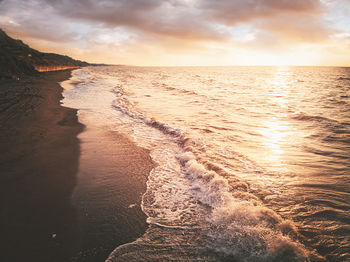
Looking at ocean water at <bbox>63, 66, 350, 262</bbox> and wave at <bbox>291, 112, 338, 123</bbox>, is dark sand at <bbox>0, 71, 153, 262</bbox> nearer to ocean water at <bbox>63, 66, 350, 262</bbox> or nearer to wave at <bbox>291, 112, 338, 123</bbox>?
ocean water at <bbox>63, 66, 350, 262</bbox>

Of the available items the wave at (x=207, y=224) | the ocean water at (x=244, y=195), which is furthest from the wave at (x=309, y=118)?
the wave at (x=207, y=224)

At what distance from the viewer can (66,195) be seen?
4207 millimetres

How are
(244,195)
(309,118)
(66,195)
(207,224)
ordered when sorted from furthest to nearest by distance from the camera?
(309,118) → (244,195) → (66,195) → (207,224)

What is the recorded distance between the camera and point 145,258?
2861 millimetres

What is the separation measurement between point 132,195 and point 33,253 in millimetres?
1947

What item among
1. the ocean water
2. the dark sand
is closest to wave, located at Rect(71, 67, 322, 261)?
the ocean water

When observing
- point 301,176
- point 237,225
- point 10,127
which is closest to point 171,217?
point 237,225

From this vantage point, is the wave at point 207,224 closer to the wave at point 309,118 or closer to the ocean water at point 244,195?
the ocean water at point 244,195

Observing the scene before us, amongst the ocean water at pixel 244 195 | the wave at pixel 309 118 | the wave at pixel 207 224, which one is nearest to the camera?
the wave at pixel 207 224

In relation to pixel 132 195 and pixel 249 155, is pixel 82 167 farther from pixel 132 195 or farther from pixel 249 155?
pixel 249 155

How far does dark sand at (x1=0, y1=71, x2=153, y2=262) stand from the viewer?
9.75 ft

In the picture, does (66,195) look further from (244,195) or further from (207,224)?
(244,195)

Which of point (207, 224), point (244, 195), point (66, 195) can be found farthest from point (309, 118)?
point (66, 195)

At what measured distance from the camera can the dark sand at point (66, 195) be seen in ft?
9.75
